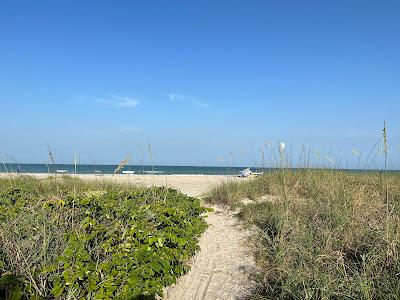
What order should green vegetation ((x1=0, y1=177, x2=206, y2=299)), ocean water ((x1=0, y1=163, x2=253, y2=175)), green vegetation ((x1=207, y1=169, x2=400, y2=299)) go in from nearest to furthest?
green vegetation ((x1=0, y1=177, x2=206, y2=299)), green vegetation ((x1=207, y1=169, x2=400, y2=299)), ocean water ((x1=0, y1=163, x2=253, y2=175))

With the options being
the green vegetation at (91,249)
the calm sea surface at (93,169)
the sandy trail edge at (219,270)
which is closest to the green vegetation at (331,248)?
the sandy trail edge at (219,270)

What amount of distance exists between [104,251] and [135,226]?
46 centimetres

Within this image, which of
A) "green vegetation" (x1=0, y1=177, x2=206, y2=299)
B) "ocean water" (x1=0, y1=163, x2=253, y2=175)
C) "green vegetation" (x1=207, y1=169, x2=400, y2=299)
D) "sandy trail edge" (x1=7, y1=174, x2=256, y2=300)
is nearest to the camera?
"green vegetation" (x1=0, y1=177, x2=206, y2=299)

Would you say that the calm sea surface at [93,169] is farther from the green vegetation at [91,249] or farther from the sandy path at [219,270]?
the sandy path at [219,270]

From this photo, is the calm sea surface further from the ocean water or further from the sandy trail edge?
the sandy trail edge

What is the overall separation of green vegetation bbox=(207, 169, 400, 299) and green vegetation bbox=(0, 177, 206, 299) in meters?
1.11

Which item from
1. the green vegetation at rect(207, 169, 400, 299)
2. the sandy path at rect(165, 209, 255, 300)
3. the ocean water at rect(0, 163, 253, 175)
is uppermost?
the ocean water at rect(0, 163, 253, 175)

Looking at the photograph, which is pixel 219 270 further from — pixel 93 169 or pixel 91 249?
pixel 93 169

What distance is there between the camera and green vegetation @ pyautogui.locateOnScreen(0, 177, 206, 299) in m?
3.43

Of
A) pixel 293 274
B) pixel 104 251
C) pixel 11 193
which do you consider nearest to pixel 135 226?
pixel 104 251

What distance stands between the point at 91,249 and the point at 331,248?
2.82m

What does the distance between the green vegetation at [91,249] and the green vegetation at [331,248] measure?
3.64 ft

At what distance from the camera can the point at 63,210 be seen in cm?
514

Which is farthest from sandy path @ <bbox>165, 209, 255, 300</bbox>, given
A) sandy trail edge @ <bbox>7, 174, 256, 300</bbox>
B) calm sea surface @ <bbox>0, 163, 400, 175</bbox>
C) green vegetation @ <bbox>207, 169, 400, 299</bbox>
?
calm sea surface @ <bbox>0, 163, 400, 175</bbox>
